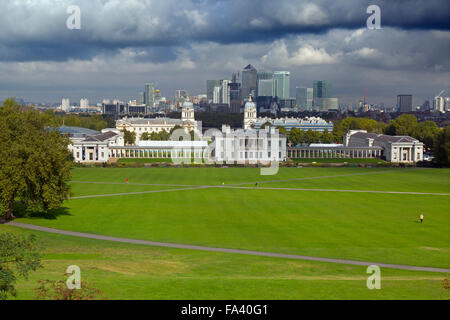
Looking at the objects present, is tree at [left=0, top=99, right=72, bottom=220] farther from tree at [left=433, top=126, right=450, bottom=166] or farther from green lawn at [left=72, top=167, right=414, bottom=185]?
tree at [left=433, top=126, right=450, bottom=166]

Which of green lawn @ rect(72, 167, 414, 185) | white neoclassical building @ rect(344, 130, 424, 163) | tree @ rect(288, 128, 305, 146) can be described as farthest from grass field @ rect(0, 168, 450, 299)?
tree @ rect(288, 128, 305, 146)

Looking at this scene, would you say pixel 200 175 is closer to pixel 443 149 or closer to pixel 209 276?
pixel 443 149

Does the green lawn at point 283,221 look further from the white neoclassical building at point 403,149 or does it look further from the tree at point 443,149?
the white neoclassical building at point 403,149

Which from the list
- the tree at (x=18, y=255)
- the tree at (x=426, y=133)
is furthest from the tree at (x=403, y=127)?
the tree at (x=18, y=255)

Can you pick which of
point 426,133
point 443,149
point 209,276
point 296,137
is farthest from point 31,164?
point 426,133

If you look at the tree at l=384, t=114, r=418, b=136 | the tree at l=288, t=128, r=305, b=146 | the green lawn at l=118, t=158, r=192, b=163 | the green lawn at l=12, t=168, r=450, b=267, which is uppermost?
the tree at l=384, t=114, r=418, b=136

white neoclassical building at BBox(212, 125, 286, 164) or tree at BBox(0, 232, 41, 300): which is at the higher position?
white neoclassical building at BBox(212, 125, 286, 164)

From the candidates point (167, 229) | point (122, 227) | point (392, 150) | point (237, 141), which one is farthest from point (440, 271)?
point (392, 150)

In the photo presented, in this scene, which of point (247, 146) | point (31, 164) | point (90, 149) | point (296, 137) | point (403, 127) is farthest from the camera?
point (403, 127)
